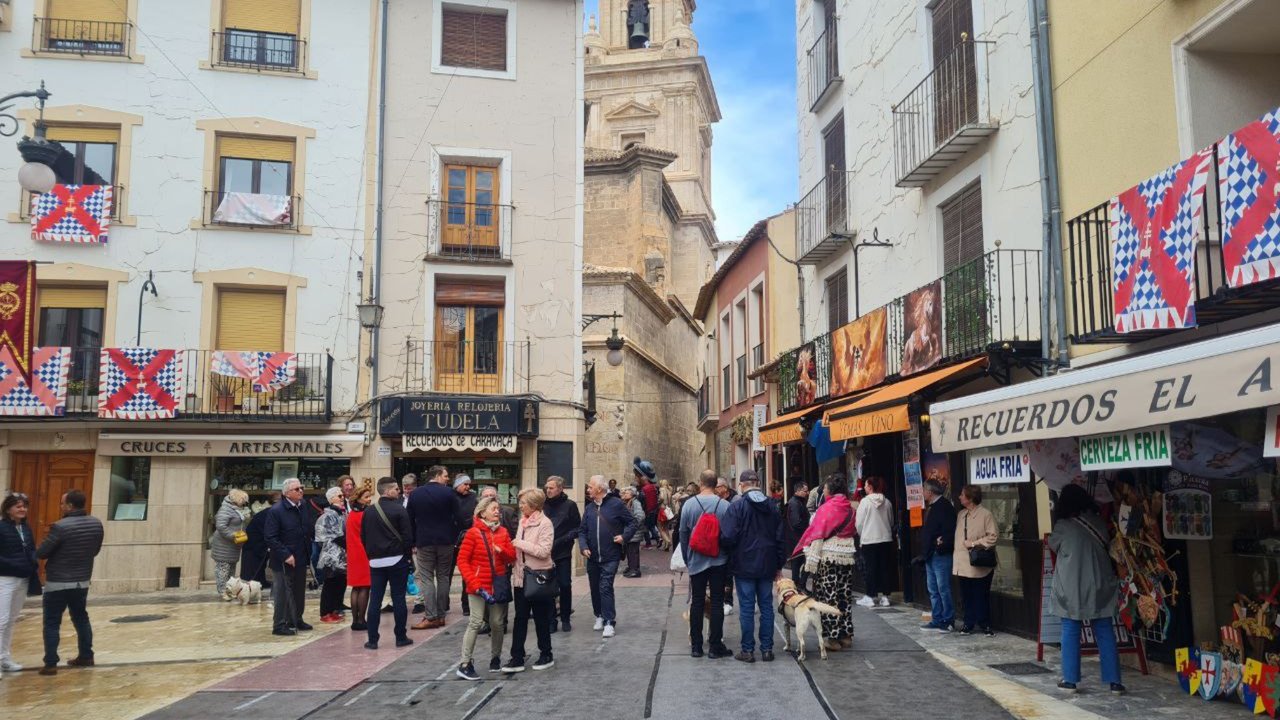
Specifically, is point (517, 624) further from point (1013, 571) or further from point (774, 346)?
point (774, 346)

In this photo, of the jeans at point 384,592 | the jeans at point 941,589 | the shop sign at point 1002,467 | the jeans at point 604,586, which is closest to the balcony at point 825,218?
the jeans at point 941,589

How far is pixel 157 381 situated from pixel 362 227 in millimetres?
4389

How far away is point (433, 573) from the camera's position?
11539 millimetres

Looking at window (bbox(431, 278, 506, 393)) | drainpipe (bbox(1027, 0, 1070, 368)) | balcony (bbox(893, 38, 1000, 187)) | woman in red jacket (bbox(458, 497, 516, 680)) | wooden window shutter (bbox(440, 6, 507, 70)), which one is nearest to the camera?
woman in red jacket (bbox(458, 497, 516, 680))

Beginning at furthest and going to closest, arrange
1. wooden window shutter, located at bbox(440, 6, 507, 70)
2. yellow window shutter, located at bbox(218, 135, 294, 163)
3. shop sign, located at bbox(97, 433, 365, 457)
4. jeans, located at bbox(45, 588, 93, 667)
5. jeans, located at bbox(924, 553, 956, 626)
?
wooden window shutter, located at bbox(440, 6, 507, 70)
yellow window shutter, located at bbox(218, 135, 294, 163)
shop sign, located at bbox(97, 433, 365, 457)
jeans, located at bbox(924, 553, 956, 626)
jeans, located at bbox(45, 588, 93, 667)

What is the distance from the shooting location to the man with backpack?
9047 mm

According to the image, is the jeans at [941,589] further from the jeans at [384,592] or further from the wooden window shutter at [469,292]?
the wooden window shutter at [469,292]

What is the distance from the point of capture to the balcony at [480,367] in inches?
719

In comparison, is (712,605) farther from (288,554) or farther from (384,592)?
(288,554)

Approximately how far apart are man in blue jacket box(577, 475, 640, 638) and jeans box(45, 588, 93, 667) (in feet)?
16.1

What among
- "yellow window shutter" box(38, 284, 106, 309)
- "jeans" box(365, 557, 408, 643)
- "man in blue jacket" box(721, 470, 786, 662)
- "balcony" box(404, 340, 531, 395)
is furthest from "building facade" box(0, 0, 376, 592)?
"man in blue jacket" box(721, 470, 786, 662)

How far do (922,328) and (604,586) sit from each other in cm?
517

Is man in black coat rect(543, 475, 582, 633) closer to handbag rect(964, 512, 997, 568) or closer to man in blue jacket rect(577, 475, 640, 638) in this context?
man in blue jacket rect(577, 475, 640, 638)

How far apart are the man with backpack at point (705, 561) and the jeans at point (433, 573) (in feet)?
10.8
